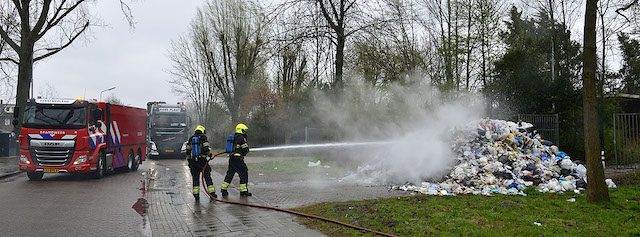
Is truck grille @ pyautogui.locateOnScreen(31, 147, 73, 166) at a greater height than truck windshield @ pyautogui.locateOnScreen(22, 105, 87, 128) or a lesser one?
lesser

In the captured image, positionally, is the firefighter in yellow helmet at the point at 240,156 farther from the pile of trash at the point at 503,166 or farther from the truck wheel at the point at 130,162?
the truck wheel at the point at 130,162

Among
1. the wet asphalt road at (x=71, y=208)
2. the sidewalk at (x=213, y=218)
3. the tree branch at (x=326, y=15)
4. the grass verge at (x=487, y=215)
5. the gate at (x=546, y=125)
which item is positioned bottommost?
the wet asphalt road at (x=71, y=208)

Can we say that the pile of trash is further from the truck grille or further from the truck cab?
the truck cab

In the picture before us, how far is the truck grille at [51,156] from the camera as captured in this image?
39.7ft

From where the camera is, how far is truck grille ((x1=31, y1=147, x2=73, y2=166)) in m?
12.1

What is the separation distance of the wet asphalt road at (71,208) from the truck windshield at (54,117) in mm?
1773

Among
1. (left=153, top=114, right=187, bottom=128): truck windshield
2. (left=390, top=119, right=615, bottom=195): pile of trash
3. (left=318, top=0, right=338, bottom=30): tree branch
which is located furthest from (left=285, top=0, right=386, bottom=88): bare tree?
Answer: (left=153, top=114, right=187, bottom=128): truck windshield

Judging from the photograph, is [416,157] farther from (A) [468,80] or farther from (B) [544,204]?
(A) [468,80]

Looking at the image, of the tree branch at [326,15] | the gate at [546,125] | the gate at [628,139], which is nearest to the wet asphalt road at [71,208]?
the tree branch at [326,15]

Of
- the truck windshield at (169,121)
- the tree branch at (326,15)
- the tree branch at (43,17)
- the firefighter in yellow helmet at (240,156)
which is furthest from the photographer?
the truck windshield at (169,121)

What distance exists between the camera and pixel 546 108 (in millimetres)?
18141

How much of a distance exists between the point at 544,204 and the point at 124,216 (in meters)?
7.88

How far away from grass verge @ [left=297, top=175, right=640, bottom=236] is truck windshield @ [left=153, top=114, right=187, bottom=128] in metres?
17.4

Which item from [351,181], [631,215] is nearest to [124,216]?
[351,181]
